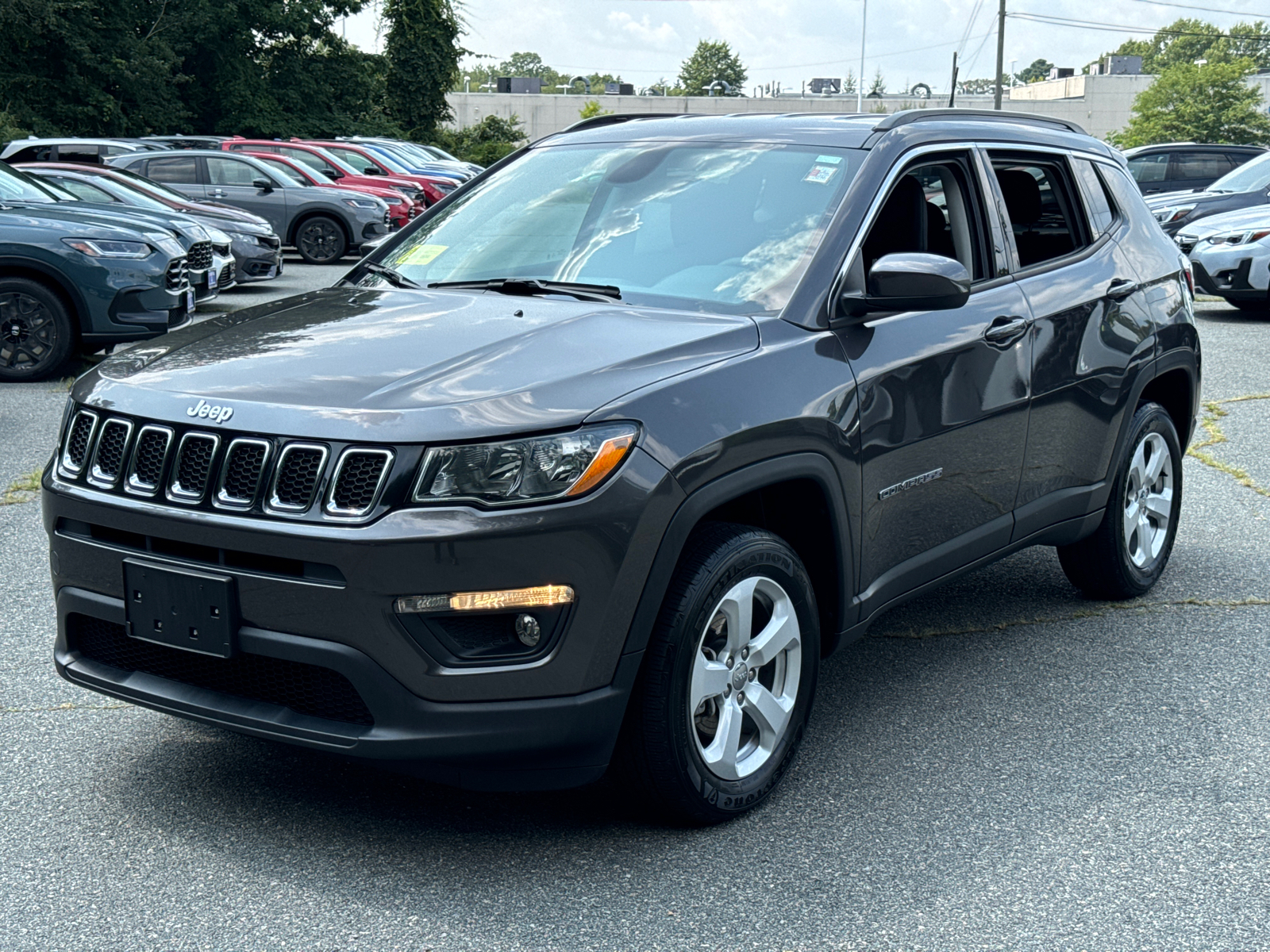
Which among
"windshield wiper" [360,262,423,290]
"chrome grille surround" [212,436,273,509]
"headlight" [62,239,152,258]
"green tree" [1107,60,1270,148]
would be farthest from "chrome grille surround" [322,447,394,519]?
"green tree" [1107,60,1270,148]

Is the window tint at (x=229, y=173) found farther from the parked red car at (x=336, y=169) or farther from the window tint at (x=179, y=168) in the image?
the parked red car at (x=336, y=169)

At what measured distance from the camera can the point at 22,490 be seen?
22.9ft

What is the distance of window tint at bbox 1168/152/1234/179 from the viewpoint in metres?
24.6

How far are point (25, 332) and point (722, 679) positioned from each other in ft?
27.5

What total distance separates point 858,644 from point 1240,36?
15173 centimetres

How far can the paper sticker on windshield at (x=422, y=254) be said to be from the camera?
14.7ft

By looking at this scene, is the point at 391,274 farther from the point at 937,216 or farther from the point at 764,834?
the point at 764,834

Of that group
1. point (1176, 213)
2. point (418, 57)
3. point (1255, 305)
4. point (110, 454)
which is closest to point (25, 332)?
point (110, 454)

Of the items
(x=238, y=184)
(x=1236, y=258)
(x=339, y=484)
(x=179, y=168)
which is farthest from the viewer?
(x=238, y=184)

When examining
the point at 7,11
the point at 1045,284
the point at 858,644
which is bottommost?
the point at 858,644

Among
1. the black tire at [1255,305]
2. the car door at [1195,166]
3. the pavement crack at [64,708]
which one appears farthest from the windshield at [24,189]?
the car door at [1195,166]

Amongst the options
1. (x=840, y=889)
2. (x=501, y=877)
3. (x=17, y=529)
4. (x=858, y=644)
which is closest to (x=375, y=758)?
(x=501, y=877)

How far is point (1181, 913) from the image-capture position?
10.1 ft

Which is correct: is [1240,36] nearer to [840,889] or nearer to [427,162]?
[427,162]
